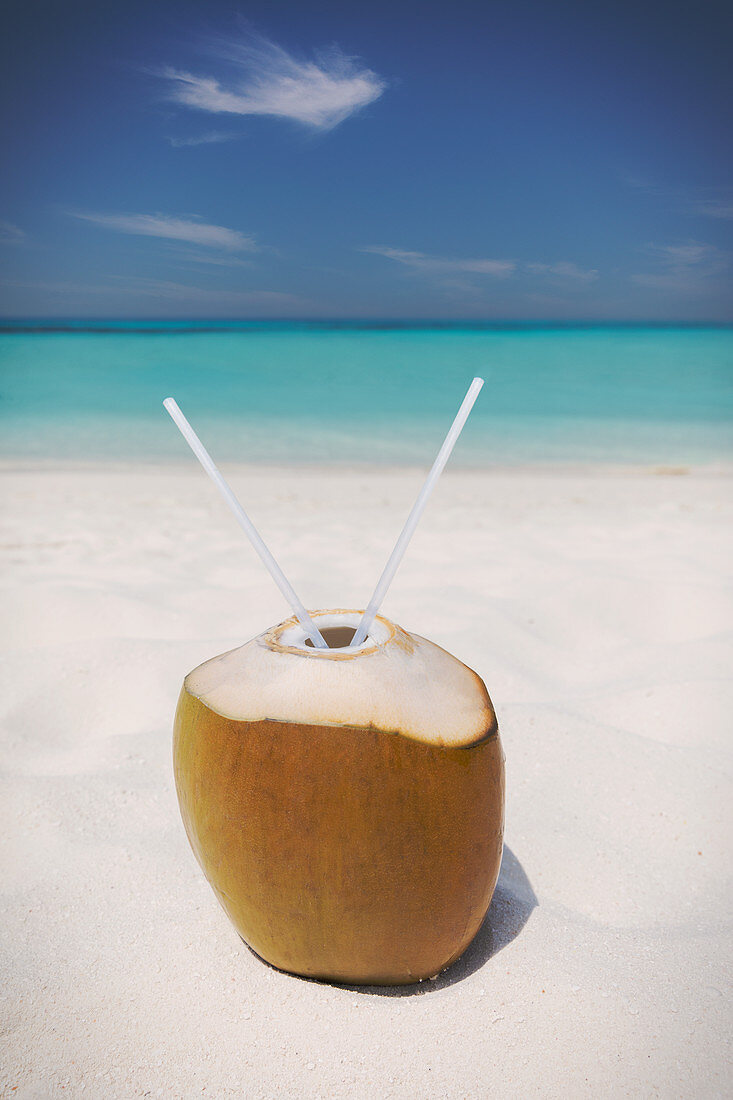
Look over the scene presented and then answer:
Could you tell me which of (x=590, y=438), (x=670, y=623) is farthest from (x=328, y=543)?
(x=590, y=438)

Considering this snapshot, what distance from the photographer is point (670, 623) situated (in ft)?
8.36

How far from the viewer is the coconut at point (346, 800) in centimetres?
94

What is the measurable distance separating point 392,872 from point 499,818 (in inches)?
7.2

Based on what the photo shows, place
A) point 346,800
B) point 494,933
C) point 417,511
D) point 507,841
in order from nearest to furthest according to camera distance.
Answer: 1. point 346,800
2. point 417,511
3. point 494,933
4. point 507,841

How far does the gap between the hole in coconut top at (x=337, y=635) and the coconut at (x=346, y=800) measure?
0.08m

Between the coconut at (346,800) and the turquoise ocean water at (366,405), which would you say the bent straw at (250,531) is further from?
the turquoise ocean water at (366,405)

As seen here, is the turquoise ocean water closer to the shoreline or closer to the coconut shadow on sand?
the shoreline

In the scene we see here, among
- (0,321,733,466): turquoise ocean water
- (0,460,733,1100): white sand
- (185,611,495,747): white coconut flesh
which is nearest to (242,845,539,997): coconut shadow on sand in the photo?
(0,460,733,1100): white sand

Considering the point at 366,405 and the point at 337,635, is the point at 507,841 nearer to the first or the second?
the point at 337,635

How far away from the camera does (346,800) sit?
0.93 metres

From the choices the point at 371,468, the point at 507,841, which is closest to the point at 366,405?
the point at 371,468

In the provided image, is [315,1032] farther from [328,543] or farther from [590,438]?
[590,438]

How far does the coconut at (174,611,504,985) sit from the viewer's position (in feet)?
3.08

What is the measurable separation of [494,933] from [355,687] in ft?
1.85
